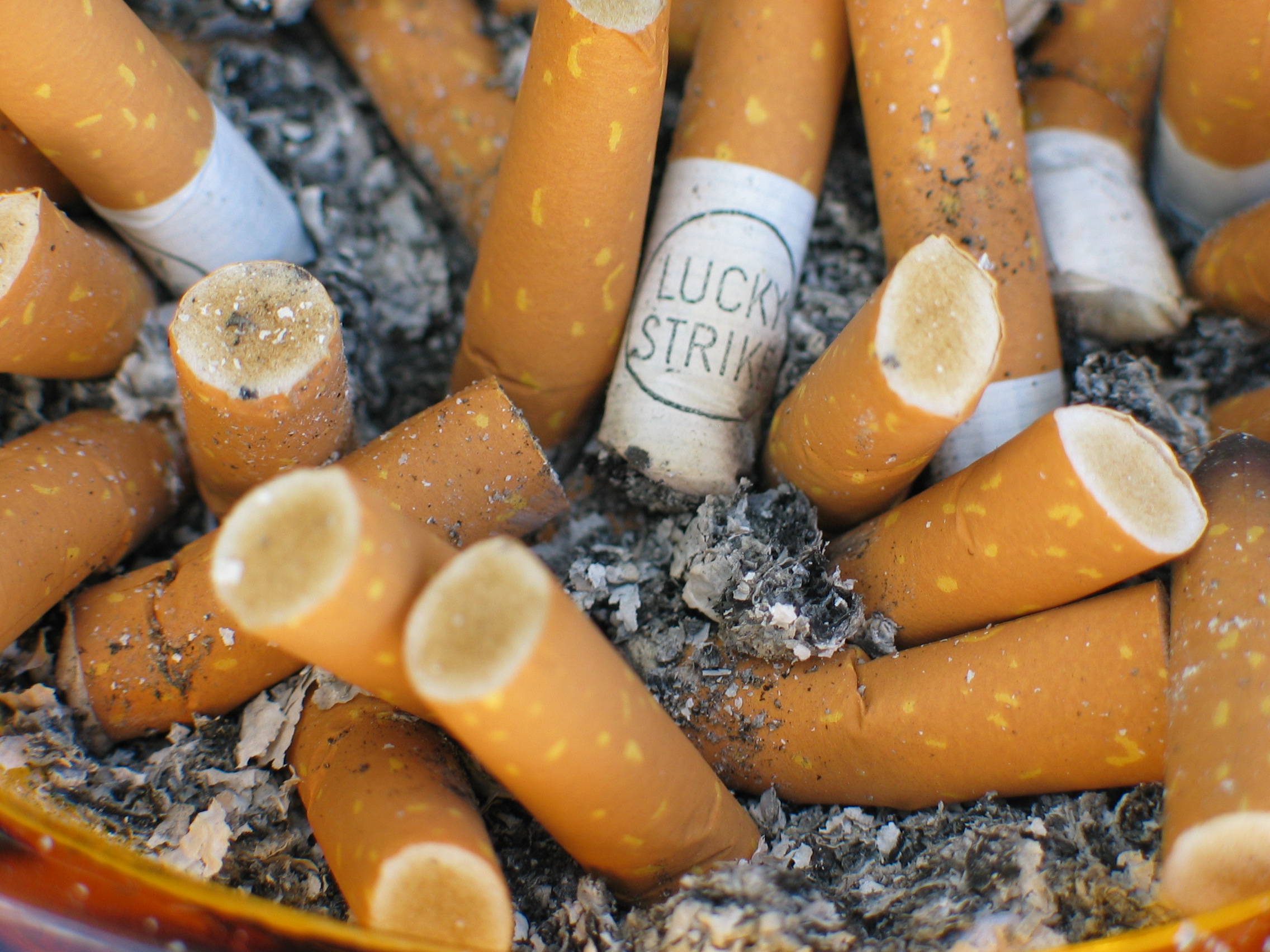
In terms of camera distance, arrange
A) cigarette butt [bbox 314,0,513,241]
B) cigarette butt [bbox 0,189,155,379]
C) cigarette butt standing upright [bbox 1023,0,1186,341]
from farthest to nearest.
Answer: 1. cigarette butt [bbox 314,0,513,241]
2. cigarette butt standing upright [bbox 1023,0,1186,341]
3. cigarette butt [bbox 0,189,155,379]

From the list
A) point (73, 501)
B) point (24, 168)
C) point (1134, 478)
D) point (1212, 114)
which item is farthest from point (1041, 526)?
point (24, 168)

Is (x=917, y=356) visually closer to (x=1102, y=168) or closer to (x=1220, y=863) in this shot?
(x=1220, y=863)

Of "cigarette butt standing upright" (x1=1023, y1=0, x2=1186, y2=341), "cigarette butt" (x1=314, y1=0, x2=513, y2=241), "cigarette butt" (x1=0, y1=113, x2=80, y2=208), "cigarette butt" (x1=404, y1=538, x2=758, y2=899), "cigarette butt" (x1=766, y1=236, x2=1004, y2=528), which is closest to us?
"cigarette butt" (x1=404, y1=538, x2=758, y2=899)

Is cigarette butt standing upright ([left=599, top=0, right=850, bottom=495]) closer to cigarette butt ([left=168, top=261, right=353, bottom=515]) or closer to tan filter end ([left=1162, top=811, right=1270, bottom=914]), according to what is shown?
cigarette butt ([left=168, top=261, right=353, bottom=515])

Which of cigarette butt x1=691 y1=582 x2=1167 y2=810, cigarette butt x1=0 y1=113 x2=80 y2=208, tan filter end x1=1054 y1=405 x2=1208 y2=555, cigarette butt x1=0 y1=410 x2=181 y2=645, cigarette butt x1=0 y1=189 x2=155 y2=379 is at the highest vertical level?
cigarette butt x1=0 y1=113 x2=80 y2=208

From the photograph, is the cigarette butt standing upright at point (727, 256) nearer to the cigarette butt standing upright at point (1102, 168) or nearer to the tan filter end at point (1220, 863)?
the cigarette butt standing upright at point (1102, 168)

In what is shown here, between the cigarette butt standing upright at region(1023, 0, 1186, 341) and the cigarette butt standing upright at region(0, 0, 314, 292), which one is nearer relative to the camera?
the cigarette butt standing upright at region(0, 0, 314, 292)

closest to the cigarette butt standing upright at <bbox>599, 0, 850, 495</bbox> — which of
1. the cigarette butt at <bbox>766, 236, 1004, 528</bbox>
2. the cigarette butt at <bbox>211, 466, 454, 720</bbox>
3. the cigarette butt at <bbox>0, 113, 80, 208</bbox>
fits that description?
the cigarette butt at <bbox>766, 236, 1004, 528</bbox>
